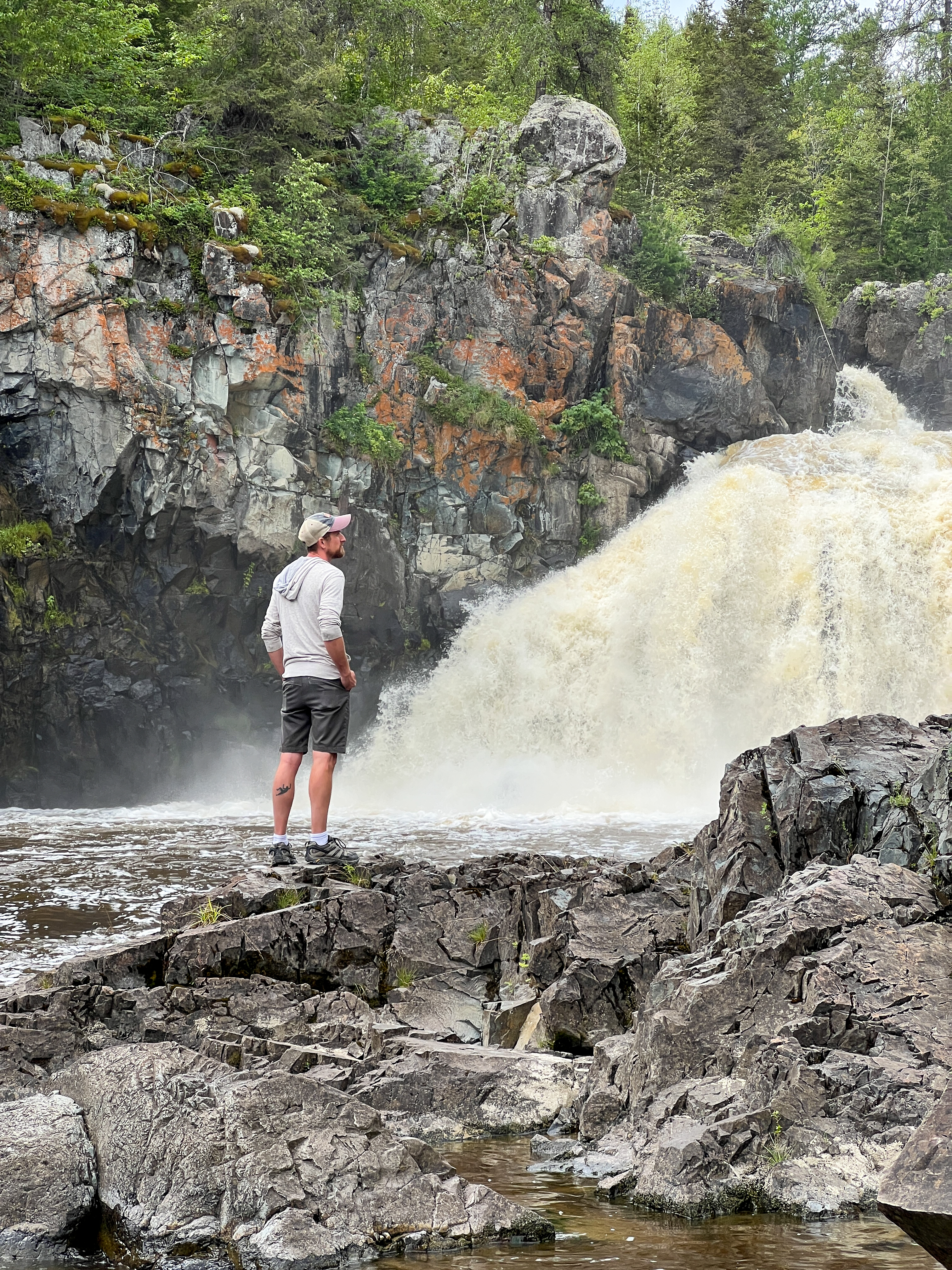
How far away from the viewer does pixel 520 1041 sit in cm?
583

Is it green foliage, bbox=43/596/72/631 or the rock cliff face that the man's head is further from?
green foliage, bbox=43/596/72/631

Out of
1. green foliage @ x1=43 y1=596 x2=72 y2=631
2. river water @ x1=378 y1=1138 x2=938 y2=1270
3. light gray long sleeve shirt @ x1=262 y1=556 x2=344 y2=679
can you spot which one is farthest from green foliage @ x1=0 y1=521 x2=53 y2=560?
river water @ x1=378 y1=1138 x2=938 y2=1270

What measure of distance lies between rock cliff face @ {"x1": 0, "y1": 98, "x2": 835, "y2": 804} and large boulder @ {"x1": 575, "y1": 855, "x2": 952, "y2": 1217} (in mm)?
13819

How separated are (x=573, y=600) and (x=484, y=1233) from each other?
1613 cm

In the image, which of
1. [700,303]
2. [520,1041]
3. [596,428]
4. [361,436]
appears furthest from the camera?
[700,303]

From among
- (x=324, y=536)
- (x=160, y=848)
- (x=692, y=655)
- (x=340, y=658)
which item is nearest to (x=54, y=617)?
(x=160, y=848)

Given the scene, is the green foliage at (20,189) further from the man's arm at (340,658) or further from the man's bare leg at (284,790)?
the man's bare leg at (284,790)

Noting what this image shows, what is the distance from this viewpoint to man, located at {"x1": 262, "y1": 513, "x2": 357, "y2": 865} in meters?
7.07

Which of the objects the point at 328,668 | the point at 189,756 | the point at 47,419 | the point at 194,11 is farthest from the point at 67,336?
the point at 328,668

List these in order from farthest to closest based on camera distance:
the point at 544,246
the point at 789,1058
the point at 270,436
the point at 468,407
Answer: the point at 544,246, the point at 468,407, the point at 270,436, the point at 789,1058

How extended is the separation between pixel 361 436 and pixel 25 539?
5808 millimetres

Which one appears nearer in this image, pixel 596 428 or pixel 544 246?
pixel 544 246

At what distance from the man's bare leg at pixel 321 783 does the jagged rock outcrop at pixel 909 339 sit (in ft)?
73.5

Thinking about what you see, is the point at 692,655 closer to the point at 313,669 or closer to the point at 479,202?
the point at 479,202
